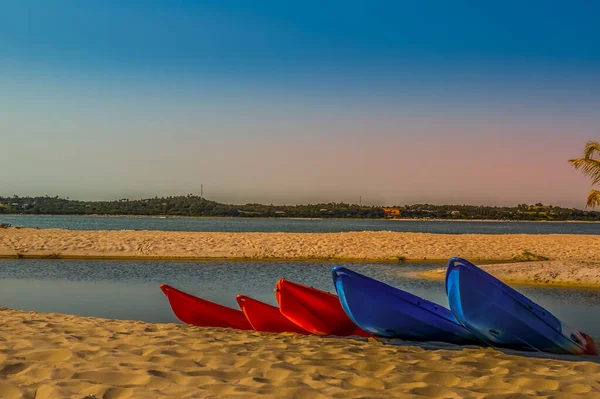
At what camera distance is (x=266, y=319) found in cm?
808

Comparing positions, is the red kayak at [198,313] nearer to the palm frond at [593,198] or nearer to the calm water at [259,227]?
the palm frond at [593,198]

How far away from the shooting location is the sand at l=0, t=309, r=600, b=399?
454cm

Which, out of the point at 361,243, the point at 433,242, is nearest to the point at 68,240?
the point at 361,243

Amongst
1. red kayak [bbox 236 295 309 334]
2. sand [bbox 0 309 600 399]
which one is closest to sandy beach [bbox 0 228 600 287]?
red kayak [bbox 236 295 309 334]

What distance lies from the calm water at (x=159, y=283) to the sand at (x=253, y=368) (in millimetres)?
3468

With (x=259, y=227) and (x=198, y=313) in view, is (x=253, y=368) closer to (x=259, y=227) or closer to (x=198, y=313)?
(x=198, y=313)

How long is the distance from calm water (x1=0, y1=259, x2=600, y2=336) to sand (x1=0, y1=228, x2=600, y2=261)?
175cm

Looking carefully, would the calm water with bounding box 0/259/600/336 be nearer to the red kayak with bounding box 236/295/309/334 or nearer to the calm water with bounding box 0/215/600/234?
the red kayak with bounding box 236/295/309/334

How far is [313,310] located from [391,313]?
123 cm

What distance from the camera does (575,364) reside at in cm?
611

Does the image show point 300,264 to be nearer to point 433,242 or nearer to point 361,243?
point 361,243

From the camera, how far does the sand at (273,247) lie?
22953mm

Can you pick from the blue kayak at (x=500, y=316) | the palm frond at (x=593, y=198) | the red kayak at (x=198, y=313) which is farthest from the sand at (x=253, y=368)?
the palm frond at (x=593, y=198)

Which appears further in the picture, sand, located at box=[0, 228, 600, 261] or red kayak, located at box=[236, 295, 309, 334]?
sand, located at box=[0, 228, 600, 261]
